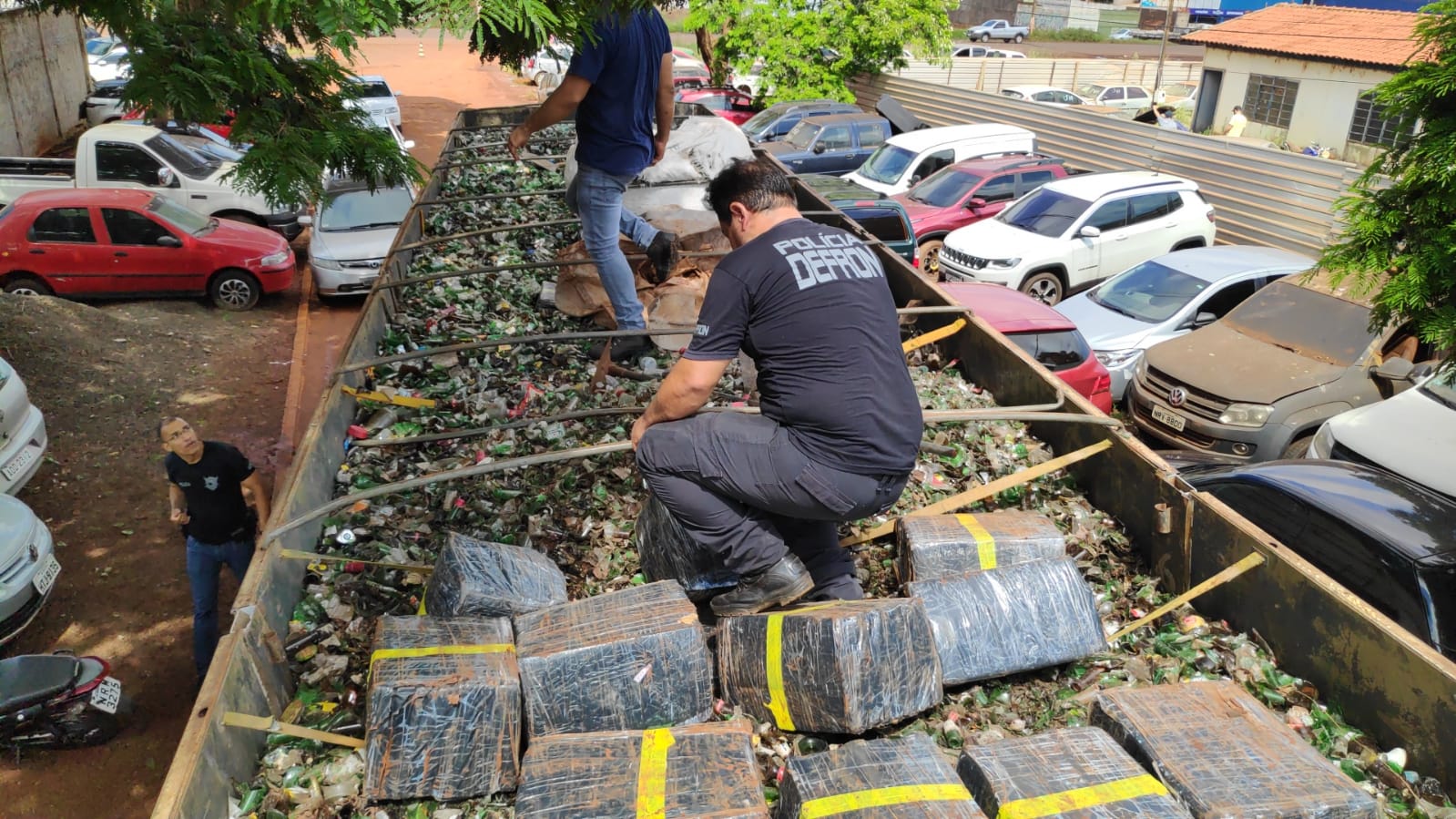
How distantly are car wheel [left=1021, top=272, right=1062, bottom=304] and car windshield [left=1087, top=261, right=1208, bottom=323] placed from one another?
1.43 metres

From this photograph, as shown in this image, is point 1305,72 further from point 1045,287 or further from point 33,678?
point 33,678

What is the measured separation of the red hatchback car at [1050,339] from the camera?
814 centimetres

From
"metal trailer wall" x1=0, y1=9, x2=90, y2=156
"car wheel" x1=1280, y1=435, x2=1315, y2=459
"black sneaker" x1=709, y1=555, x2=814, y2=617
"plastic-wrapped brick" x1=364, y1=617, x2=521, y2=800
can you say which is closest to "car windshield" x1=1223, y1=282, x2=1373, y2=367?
"car wheel" x1=1280, y1=435, x2=1315, y2=459

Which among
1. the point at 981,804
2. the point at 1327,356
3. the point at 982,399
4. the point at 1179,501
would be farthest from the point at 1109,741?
the point at 1327,356

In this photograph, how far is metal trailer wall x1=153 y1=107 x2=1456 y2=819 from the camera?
257 cm

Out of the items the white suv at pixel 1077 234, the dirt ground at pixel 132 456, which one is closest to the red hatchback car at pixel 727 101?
the white suv at pixel 1077 234

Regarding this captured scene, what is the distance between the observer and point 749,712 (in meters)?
3.04

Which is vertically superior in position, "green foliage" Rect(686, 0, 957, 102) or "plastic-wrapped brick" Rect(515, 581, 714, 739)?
"green foliage" Rect(686, 0, 957, 102)

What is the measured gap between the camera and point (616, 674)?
2.86 m

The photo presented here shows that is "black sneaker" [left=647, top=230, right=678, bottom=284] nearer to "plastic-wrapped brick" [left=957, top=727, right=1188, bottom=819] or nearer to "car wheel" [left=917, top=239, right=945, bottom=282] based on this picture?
"plastic-wrapped brick" [left=957, top=727, right=1188, bottom=819]

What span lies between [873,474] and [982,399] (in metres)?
2.87

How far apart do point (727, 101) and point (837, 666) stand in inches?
839

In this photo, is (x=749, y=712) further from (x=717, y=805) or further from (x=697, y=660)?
(x=717, y=805)

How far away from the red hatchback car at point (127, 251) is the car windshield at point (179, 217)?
0.05 ft
